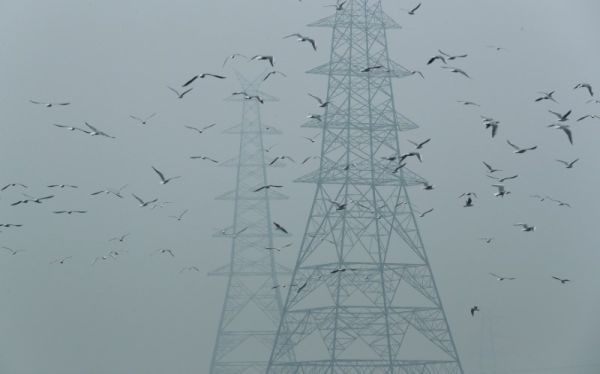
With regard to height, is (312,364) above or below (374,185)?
below

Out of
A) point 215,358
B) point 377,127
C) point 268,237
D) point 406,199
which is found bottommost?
point 215,358

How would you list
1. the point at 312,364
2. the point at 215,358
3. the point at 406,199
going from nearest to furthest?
the point at 312,364 → the point at 406,199 → the point at 215,358

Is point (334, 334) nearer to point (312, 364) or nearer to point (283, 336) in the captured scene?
point (312, 364)

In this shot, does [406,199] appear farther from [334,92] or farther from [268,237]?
[268,237]

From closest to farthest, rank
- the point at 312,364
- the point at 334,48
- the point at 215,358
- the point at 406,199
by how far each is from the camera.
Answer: the point at 312,364
the point at 406,199
the point at 334,48
the point at 215,358

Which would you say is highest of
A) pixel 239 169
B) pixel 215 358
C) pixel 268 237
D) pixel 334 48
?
pixel 334 48

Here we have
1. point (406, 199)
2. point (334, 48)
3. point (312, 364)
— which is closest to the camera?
point (312, 364)

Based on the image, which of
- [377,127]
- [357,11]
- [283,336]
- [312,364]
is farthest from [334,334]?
[357,11]

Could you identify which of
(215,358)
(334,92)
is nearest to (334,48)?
(334,92)

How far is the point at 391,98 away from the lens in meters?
25.2

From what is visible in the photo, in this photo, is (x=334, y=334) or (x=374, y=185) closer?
(x=334, y=334)

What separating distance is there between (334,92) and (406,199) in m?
3.98

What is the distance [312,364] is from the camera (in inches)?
860

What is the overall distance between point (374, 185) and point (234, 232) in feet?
35.4
